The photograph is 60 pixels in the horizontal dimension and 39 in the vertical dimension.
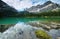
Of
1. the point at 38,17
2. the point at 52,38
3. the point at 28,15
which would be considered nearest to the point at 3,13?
the point at 28,15

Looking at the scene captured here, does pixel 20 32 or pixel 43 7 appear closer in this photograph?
pixel 20 32

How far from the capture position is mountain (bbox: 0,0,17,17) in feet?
7.33

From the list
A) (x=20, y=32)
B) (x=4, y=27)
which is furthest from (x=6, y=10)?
(x=20, y=32)

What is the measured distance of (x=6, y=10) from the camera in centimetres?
225

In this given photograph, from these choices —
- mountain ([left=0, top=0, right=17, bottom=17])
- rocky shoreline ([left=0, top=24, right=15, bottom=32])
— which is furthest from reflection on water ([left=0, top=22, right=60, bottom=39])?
mountain ([left=0, top=0, right=17, bottom=17])

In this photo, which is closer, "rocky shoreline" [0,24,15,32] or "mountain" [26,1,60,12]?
"rocky shoreline" [0,24,15,32]

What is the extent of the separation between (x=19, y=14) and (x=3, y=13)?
27 cm

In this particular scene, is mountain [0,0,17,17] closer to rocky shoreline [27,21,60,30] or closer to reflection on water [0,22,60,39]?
reflection on water [0,22,60,39]

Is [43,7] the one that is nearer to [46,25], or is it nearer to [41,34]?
[46,25]

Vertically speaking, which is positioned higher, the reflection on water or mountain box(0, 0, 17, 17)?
mountain box(0, 0, 17, 17)

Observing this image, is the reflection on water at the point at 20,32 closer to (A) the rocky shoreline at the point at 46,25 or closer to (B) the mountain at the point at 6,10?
(A) the rocky shoreline at the point at 46,25

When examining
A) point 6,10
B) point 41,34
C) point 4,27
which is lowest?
point 41,34

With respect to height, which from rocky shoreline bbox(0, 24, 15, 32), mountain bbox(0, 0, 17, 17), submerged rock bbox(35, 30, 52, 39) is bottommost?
submerged rock bbox(35, 30, 52, 39)

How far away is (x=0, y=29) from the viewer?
2.18 metres
